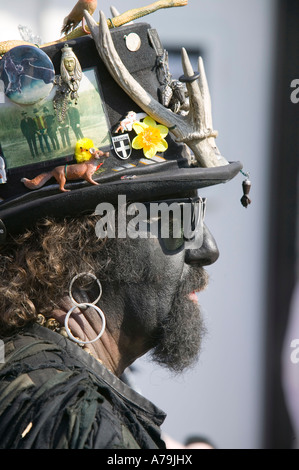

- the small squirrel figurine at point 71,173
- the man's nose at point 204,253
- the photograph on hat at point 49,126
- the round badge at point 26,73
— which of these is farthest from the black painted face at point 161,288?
the round badge at point 26,73

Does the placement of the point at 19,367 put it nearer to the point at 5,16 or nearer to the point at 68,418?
the point at 68,418

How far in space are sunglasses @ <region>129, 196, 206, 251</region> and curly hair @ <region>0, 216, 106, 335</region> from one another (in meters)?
0.18

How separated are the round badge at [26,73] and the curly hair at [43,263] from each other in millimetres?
396

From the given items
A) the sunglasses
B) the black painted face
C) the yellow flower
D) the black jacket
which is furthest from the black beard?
the yellow flower

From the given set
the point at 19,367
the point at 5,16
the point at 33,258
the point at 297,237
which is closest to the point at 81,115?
the point at 33,258

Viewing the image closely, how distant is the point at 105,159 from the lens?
6.65 feet

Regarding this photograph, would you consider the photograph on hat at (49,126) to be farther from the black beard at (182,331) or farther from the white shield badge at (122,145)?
the black beard at (182,331)

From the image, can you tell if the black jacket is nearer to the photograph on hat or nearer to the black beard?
the black beard

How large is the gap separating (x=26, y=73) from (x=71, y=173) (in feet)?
A: 1.08

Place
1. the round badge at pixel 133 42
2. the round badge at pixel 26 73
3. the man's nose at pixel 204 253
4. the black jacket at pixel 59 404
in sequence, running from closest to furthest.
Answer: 1. the black jacket at pixel 59 404
2. the round badge at pixel 26 73
3. the round badge at pixel 133 42
4. the man's nose at pixel 204 253

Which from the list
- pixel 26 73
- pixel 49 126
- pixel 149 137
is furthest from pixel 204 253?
pixel 26 73

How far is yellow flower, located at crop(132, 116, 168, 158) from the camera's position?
2033mm

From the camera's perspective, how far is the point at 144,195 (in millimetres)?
1985

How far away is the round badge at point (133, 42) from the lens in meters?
2.06
